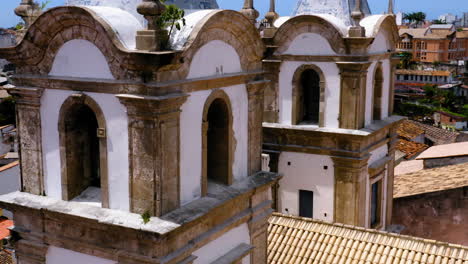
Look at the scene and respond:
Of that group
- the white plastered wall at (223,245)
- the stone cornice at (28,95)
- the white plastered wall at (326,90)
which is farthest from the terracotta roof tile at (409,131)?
the stone cornice at (28,95)

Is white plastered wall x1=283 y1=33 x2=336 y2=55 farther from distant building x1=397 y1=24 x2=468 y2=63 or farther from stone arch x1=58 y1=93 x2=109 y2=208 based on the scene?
distant building x1=397 y1=24 x2=468 y2=63

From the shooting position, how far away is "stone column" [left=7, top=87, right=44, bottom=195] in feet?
35.1

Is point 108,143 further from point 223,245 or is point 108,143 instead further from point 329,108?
point 329,108

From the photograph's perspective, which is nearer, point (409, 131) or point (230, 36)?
point (230, 36)

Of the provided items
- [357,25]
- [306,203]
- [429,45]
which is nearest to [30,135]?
[357,25]

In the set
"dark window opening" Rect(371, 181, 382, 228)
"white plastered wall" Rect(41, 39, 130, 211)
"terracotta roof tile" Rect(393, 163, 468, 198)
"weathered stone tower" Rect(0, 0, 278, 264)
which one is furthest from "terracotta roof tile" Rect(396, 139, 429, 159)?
"white plastered wall" Rect(41, 39, 130, 211)

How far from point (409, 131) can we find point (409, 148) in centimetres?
512

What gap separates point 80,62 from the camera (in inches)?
397

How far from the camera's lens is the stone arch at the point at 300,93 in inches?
696

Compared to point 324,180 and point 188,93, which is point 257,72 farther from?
point 324,180

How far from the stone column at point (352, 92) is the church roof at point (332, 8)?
4.51 feet

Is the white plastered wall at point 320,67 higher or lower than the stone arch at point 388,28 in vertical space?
lower

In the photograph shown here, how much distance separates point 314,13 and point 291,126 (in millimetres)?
3291

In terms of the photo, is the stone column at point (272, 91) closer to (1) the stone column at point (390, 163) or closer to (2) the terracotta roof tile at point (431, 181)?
(1) the stone column at point (390, 163)
